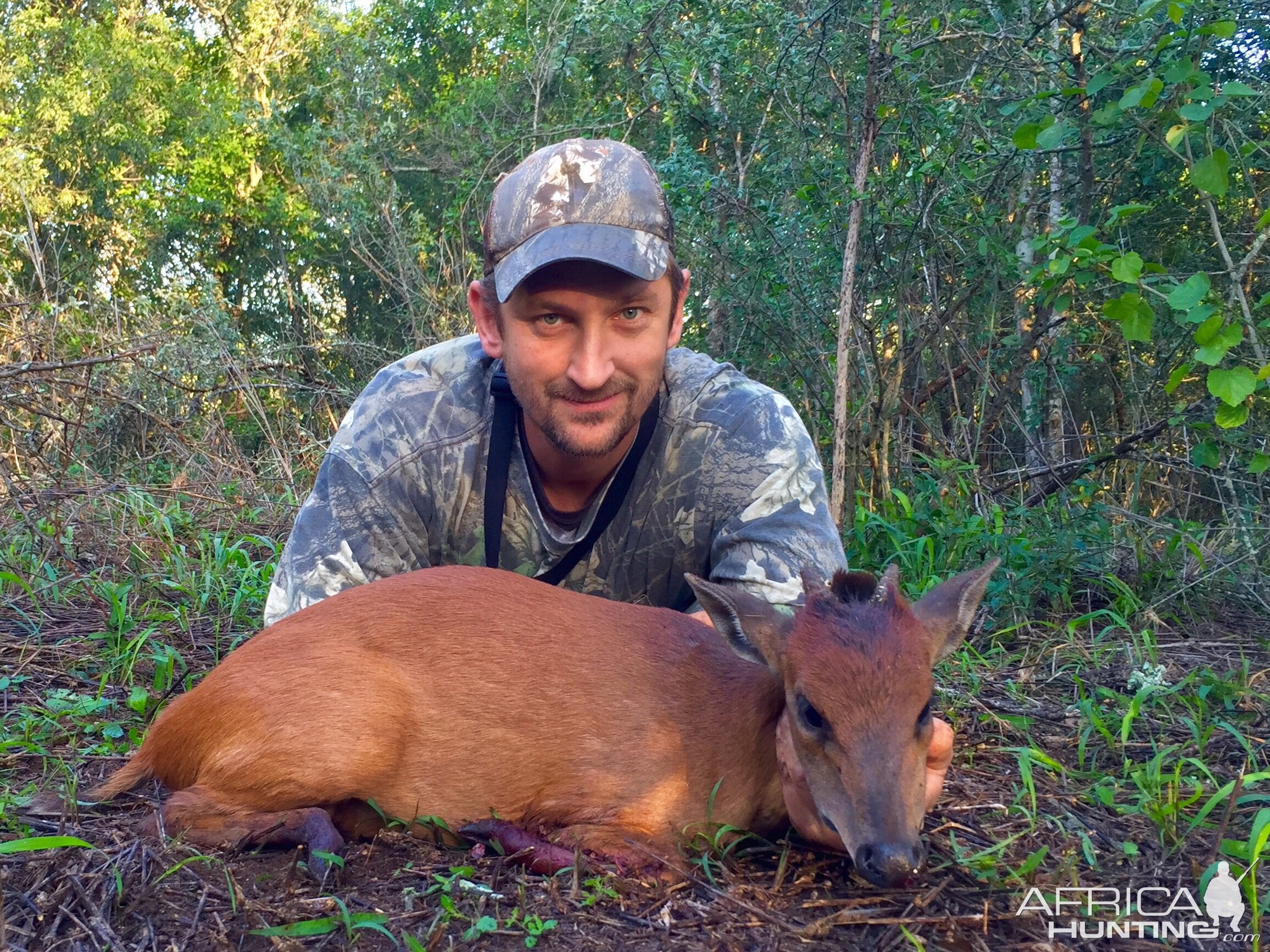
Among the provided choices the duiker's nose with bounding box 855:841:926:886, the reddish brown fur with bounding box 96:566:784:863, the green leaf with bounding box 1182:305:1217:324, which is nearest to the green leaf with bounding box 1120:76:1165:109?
the green leaf with bounding box 1182:305:1217:324

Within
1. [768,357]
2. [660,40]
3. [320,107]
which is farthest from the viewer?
[320,107]

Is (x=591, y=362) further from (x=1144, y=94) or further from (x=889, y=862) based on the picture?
(x=1144, y=94)

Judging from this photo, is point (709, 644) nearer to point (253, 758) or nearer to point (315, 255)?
point (253, 758)

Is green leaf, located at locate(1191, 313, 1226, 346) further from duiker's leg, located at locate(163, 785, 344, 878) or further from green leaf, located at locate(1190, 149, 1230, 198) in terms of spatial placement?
duiker's leg, located at locate(163, 785, 344, 878)

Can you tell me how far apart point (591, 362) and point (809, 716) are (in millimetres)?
1566

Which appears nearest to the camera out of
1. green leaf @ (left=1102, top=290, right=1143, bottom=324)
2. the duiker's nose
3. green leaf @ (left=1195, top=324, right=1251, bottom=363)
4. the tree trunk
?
the duiker's nose

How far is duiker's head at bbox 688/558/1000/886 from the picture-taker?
255cm

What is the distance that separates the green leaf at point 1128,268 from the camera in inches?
158

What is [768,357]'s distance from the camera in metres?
7.34

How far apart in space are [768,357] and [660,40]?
131 inches

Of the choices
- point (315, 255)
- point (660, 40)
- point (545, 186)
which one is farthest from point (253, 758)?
point (315, 255)

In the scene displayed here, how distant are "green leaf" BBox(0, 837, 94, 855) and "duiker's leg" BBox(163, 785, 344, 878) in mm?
273

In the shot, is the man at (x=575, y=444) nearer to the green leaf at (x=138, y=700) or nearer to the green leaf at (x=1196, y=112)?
the green leaf at (x=138, y=700)

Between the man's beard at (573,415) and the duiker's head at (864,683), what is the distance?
40.5 inches
